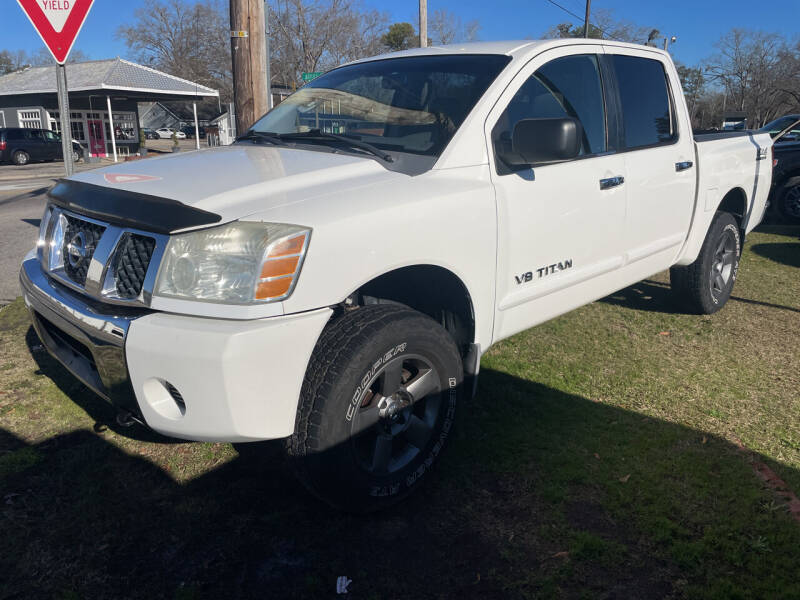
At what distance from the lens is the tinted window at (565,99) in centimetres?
321

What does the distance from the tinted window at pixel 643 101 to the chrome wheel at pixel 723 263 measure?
118 centimetres

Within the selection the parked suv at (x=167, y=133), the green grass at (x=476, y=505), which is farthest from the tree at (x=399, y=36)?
the green grass at (x=476, y=505)

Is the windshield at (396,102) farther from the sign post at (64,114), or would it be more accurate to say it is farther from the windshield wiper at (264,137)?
the sign post at (64,114)

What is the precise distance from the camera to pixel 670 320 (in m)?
5.11

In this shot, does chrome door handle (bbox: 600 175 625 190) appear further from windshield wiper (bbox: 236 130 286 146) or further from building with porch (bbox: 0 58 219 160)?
building with porch (bbox: 0 58 219 160)

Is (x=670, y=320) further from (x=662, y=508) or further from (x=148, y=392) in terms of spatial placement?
(x=148, y=392)

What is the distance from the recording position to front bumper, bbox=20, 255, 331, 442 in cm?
210

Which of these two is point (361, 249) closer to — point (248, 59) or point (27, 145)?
point (248, 59)

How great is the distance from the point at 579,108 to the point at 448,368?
1782mm

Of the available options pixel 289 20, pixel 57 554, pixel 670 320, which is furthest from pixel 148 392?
pixel 289 20

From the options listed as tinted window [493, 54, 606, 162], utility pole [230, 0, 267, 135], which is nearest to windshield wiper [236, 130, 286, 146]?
tinted window [493, 54, 606, 162]

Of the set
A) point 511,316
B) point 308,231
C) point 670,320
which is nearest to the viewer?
point 308,231

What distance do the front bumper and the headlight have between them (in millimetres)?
97

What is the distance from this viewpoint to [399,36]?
51531 millimetres
